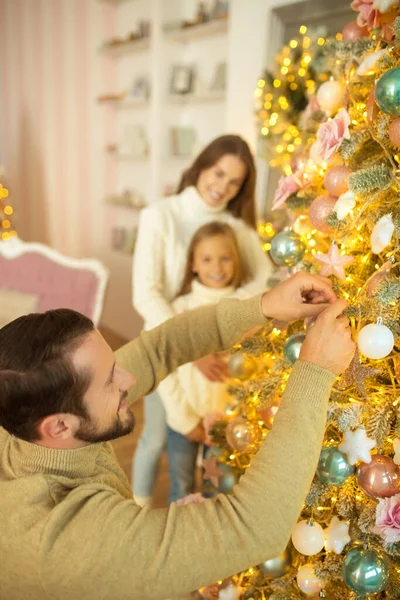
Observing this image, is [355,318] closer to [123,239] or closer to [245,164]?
[245,164]

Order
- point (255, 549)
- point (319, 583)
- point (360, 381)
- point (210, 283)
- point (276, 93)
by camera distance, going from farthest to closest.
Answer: point (276, 93) → point (210, 283) → point (319, 583) → point (360, 381) → point (255, 549)

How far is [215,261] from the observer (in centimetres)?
170

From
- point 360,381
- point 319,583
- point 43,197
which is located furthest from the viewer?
point 43,197

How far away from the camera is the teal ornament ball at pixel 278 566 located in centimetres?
120

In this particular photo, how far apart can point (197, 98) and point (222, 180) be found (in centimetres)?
191

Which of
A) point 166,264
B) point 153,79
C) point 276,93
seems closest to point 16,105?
point 153,79

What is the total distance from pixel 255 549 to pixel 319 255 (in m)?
0.53

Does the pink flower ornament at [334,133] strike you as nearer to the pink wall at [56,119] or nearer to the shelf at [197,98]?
the shelf at [197,98]

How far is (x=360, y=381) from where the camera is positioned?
0.88 metres

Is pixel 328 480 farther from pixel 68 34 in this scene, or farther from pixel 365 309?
pixel 68 34

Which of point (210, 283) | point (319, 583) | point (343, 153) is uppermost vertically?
point (343, 153)

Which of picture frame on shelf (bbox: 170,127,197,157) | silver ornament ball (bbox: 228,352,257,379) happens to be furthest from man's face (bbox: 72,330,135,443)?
picture frame on shelf (bbox: 170,127,197,157)

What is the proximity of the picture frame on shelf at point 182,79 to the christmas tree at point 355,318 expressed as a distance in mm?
2474

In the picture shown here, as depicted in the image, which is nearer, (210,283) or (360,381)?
(360,381)
